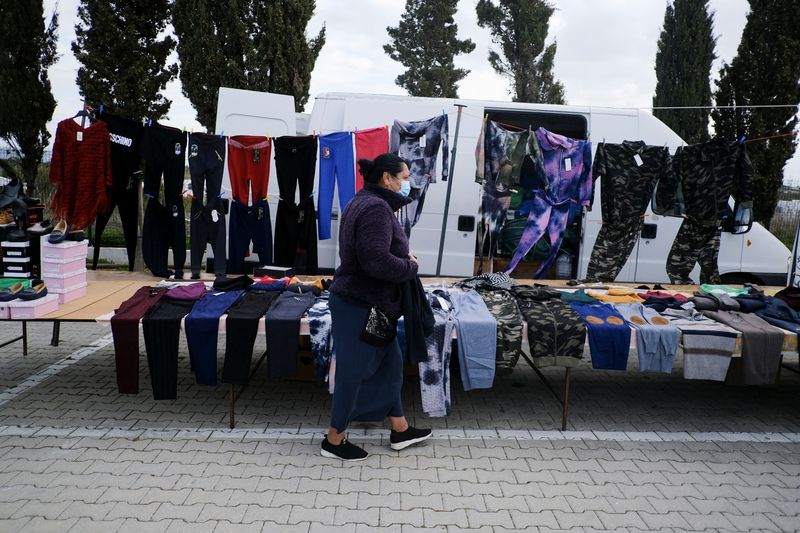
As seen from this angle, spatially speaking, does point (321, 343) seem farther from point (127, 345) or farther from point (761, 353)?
point (761, 353)

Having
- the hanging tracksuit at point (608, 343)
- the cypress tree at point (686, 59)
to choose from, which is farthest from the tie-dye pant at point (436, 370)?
the cypress tree at point (686, 59)

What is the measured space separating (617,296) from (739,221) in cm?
282

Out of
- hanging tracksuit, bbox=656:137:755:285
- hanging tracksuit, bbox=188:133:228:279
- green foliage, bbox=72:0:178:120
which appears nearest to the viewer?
hanging tracksuit, bbox=656:137:755:285

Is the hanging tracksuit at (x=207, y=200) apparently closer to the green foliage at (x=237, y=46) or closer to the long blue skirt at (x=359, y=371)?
the long blue skirt at (x=359, y=371)

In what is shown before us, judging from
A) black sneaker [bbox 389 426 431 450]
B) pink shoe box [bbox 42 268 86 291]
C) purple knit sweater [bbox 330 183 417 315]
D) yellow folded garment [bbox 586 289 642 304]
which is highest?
purple knit sweater [bbox 330 183 417 315]

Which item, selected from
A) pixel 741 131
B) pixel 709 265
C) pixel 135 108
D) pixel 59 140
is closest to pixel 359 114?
pixel 59 140

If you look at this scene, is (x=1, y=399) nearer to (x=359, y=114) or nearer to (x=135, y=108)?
(x=359, y=114)

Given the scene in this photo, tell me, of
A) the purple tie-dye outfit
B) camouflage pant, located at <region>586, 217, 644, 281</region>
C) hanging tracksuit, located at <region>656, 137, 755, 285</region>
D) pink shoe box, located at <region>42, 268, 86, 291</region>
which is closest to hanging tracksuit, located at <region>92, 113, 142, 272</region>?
pink shoe box, located at <region>42, 268, 86, 291</region>

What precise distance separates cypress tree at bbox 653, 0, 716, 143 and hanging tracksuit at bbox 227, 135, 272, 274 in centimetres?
1334

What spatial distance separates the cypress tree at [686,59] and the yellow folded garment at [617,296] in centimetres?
1336

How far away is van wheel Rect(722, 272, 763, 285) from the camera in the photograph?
23.3ft

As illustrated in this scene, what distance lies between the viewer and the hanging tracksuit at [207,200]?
6691 mm

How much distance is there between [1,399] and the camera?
4.64 meters

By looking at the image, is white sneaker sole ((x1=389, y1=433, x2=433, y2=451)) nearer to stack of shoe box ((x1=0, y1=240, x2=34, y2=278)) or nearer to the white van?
stack of shoe box ((x1=0, y1=240, x2=34, y2=278))
